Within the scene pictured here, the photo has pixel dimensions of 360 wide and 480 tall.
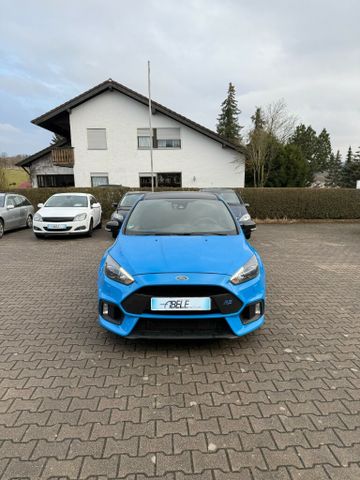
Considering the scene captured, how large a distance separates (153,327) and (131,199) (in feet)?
29.3

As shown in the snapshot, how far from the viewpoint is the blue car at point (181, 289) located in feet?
9.64

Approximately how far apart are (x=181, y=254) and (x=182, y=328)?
0.74 m

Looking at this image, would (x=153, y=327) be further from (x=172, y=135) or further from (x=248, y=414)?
(x=172, y=135)

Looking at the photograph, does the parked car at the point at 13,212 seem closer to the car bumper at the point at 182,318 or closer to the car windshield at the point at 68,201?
the car windshield at the point at 68,201

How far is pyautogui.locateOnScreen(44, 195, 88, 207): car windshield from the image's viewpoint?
11220 mm

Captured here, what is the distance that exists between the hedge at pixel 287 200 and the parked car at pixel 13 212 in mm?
3445

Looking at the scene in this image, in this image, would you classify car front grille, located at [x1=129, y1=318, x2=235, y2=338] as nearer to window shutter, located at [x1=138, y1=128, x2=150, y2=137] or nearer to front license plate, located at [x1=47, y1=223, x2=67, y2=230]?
front license plate, located at [x1=47, y1=223, x2=67, y2=230]

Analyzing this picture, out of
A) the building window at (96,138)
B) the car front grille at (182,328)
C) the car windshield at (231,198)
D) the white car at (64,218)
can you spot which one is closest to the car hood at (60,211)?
the white car at (64,218)

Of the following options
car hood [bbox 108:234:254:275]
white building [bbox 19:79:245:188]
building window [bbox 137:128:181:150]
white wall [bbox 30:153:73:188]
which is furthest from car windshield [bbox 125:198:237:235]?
white wall [bbox 30:153:73:188]

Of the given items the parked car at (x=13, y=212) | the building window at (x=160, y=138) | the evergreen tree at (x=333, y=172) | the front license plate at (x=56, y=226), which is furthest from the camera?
the evergreen tree at (x=333, y=172)

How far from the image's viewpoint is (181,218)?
14.3ft

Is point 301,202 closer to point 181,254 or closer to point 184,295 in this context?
point 181,254

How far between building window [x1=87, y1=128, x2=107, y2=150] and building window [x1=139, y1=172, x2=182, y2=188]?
3.16 metres

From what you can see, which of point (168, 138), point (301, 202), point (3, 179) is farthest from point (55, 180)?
point (301, 202)
